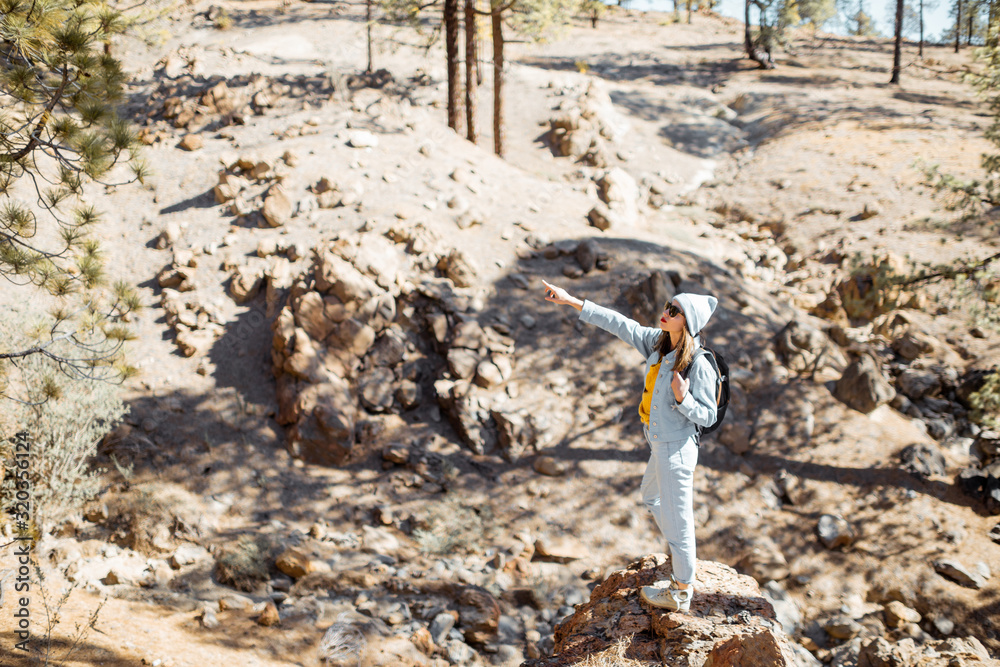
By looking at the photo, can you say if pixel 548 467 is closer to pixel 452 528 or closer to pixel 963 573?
pixel 452 528

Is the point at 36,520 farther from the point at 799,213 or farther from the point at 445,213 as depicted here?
the point at 799,213

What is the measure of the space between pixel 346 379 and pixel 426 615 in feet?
11.2

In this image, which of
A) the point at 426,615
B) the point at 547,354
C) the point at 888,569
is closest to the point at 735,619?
the point at 426,615

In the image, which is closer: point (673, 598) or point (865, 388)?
point (673, 598)

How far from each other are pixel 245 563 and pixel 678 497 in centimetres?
383

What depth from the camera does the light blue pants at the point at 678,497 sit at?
3.23 m

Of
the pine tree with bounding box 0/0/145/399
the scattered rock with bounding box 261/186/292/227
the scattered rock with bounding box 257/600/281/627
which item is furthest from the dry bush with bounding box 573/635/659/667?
the scattered rock with bounding box 261/186/292/227

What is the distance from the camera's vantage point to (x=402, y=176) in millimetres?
10531

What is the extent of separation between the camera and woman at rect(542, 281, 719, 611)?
3.12 metres

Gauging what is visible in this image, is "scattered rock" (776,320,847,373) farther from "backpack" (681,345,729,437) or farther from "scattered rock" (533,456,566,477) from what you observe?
"backpack" (681,345,729,437)

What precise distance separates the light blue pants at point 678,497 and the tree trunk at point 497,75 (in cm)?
1327

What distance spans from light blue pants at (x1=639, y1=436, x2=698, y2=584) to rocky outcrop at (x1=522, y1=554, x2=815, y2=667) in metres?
0.29

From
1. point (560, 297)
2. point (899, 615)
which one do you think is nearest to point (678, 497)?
point (560, 297)

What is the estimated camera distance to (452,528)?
6.19 m
